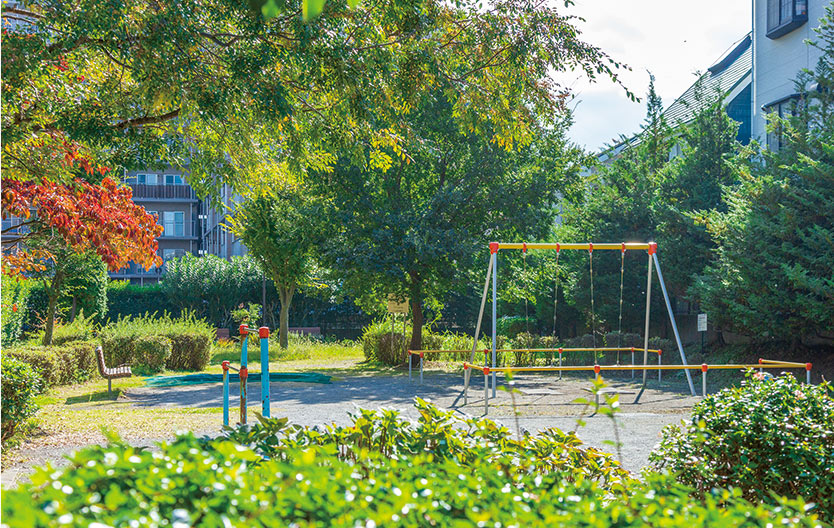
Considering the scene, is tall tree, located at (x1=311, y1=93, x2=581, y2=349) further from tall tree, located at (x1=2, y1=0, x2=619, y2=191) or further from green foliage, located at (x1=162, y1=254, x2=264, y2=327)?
green foliage, located at (x1=162, y1=254, x2=264, y2=327)

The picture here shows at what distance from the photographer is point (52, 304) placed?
16.7 m

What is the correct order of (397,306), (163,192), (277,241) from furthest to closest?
(163,192)
(277,241)
(397,306)

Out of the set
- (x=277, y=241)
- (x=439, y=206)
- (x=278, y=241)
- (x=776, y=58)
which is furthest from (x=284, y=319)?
(x=776, y=58)

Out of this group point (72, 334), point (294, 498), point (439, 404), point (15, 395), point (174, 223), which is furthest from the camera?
point (174, 223)

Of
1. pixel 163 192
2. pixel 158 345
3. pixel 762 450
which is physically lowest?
pixel 158 345

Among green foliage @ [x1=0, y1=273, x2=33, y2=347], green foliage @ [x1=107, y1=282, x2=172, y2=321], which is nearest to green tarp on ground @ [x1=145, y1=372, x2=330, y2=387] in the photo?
green foliage @ [x1=0, y1=273, x2=33, y2=347]

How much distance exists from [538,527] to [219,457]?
1021 millimetres

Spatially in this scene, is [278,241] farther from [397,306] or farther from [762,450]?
[762,450]

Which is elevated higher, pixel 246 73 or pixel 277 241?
pixel 246 73

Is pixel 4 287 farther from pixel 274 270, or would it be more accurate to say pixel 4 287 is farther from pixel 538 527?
pixel 538 527

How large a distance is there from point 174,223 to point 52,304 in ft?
110

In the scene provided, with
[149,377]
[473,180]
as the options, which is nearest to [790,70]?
[473,180]

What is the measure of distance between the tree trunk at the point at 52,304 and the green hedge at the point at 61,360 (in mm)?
1055

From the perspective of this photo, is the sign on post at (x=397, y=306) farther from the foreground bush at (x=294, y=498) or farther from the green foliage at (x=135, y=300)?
the foreground bush at (x=294, y=498)
